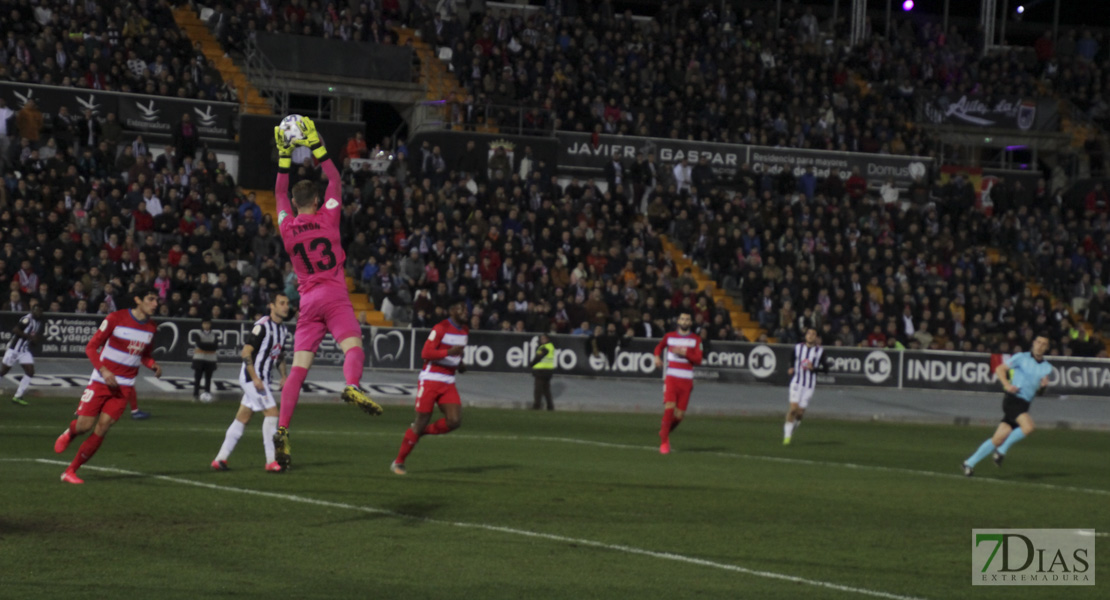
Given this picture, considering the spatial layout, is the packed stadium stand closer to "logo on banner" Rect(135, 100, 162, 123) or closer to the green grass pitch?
"logo on banner" Rect(135, 100, 162, 123)

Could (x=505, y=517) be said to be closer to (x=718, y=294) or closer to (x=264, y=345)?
(x=264, y=345)

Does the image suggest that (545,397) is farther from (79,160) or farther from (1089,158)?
(1089,158)

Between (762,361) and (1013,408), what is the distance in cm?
1530

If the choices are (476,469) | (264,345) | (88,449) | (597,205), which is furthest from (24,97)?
(88,449)

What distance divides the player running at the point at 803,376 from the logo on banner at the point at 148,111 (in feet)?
65.2

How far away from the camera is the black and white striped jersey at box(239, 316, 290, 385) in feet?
53.3

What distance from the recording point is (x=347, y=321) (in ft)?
36.4

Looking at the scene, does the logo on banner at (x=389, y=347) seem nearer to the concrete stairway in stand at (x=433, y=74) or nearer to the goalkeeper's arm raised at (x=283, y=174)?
the concrete stairway in stand at (x=433, y=74)

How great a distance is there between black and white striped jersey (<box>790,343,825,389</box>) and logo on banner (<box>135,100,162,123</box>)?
19867 mm

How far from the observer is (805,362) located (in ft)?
80.0

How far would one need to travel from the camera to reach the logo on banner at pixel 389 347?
31.6 meters

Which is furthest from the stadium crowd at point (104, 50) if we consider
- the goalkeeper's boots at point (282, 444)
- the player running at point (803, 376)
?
the goalkeeper's boots at point (282, 444)

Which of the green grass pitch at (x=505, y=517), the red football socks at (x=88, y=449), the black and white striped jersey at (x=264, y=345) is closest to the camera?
the green grass pitch at (x=505, y=517)

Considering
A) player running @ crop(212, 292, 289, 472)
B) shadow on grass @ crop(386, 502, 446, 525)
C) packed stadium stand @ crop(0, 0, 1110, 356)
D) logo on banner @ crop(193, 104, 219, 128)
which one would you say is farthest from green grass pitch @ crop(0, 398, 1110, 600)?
logo on banner @ crop(193, 104, 219, 128)
